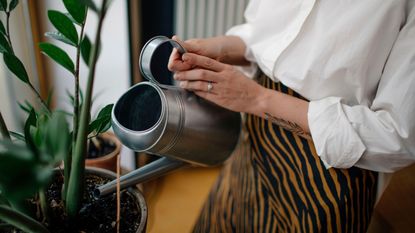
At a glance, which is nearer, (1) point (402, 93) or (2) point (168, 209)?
(1) point (402, 93)

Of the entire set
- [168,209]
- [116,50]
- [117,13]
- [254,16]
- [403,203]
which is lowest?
[168,209]

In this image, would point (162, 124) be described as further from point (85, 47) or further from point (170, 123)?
point (85, 47)

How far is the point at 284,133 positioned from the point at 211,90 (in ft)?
0.73

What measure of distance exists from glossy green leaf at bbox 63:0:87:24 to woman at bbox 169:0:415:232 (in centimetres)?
22

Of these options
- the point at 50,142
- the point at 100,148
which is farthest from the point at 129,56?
the point at 50,142

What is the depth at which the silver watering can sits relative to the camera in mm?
651

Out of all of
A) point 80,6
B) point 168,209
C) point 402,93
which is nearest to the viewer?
point 80,6

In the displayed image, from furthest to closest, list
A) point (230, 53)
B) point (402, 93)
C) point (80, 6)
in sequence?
point (230, 53)
point (402, 93)
point (80, 6)

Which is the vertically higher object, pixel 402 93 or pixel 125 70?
pixel 402 93

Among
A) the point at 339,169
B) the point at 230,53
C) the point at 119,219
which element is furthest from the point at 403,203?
the point at 119,219

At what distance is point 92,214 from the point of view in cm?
63

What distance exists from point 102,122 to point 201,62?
234 millimetres

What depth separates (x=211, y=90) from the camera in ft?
2.51

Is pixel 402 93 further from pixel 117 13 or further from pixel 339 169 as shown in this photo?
pixel 117 13
